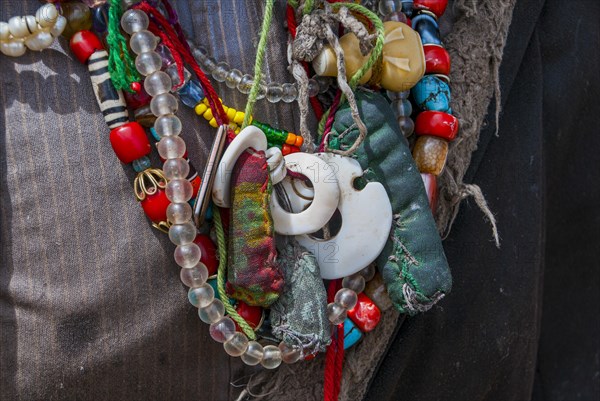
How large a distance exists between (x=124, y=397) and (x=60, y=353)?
0.28ft

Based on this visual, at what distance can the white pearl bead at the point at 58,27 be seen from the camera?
0.64 metres

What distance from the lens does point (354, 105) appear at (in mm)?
673

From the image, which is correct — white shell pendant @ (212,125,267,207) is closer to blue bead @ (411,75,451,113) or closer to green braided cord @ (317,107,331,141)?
green braided cord @ (317,107,331,141)

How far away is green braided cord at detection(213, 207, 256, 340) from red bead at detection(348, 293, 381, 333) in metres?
0.12

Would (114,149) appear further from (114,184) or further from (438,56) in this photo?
(438,56)

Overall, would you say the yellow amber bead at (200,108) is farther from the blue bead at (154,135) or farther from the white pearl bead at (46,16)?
the white pearl bead at (46,16)

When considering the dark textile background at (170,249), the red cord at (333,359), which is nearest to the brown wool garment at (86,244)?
the dark textile background at (170,249)

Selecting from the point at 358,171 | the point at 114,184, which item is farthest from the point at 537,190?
the point at 114,184

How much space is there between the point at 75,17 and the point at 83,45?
3 cm

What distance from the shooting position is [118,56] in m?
0.66

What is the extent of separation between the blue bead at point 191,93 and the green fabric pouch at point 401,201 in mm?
136

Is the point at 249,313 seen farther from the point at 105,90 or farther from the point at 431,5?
the point at 431,5

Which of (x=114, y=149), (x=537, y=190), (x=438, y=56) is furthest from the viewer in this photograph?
(x=537, y=190)

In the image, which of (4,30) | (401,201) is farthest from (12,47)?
(401,201)
